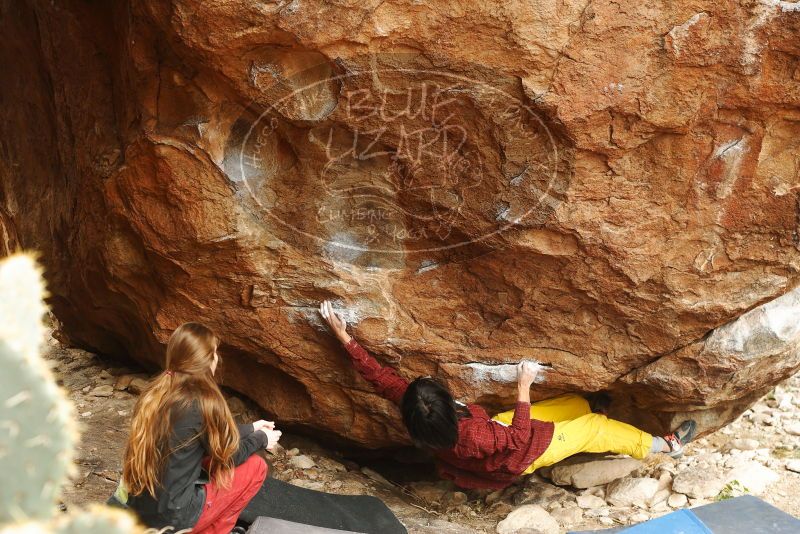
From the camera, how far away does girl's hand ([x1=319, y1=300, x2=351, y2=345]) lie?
11.8ft

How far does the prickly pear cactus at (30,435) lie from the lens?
1.30 metres

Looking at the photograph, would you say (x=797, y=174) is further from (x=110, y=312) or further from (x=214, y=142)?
(x=110, y=312)

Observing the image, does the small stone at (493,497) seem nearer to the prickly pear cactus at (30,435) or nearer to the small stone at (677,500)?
the small stone at (677,500)

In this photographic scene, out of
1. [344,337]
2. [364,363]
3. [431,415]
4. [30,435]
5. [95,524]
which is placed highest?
[30,435]

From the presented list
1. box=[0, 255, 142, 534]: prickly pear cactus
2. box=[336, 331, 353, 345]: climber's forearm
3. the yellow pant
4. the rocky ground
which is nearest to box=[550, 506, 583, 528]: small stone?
the rocky ground

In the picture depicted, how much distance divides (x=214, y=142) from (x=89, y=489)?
1.71 m

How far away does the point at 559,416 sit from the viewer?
398 cm

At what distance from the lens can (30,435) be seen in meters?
1.33

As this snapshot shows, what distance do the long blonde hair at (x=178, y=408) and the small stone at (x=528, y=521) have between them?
163 cm

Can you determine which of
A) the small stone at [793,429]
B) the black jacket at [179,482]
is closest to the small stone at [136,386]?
the black jacket at [179,482]

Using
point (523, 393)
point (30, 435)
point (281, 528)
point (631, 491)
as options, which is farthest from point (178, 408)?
point (631, 491)

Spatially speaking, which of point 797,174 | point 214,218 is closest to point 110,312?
point 214,218

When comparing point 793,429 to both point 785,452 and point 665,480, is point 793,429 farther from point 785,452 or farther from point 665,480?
point 665,480

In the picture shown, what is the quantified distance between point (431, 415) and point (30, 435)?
7.31 ft
